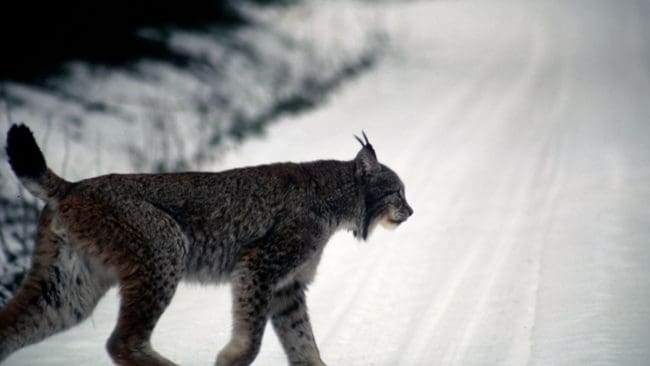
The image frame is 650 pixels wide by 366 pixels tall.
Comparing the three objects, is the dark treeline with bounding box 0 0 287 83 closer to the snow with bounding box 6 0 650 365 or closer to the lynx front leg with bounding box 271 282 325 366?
the snow with bounding box 6 0 650 365

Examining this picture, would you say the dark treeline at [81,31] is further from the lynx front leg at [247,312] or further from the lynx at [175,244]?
the lynx front leg at [247,312]

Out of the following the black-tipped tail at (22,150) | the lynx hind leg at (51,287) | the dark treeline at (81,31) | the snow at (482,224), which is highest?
the dark treeline at (81,31)

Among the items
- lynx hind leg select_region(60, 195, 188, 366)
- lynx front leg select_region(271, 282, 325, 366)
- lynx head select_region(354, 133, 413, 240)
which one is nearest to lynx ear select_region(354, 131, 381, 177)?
lynx head select_region(354, 133, 413, 240)

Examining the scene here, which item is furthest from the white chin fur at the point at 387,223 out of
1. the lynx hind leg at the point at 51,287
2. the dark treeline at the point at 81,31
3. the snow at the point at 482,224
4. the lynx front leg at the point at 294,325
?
the dark treeline at the point at 81,31

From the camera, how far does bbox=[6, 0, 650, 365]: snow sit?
5898mm

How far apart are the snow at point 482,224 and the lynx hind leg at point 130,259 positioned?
2.69ft

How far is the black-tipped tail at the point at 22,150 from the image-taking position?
490 cm

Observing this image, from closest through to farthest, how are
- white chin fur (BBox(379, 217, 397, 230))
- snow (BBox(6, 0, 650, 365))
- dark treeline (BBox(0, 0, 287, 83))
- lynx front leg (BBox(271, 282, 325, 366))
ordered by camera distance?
1. lynx front leg (BBox(271, 282, 325, 366))
2. snow (BBox(6, 0, 650, 365))
3. white chin fur (BBox(379, 217, 397, 230))
4. dark treeline (BBox(0, 0, 287, 83))

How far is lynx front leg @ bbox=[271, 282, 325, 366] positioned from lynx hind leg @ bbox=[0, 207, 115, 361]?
123 centimetres

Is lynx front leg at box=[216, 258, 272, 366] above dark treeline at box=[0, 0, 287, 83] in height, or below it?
below

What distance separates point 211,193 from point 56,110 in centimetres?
563

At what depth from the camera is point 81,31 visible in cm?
1117

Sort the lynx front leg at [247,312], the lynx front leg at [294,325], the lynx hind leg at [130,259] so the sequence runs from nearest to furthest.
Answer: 1. the lynx hind leg at [130,259]
2. the lynx front leg at [247,312]
3. the lynx front leg at [294,325]

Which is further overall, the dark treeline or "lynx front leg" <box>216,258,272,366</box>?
the dark treeline
